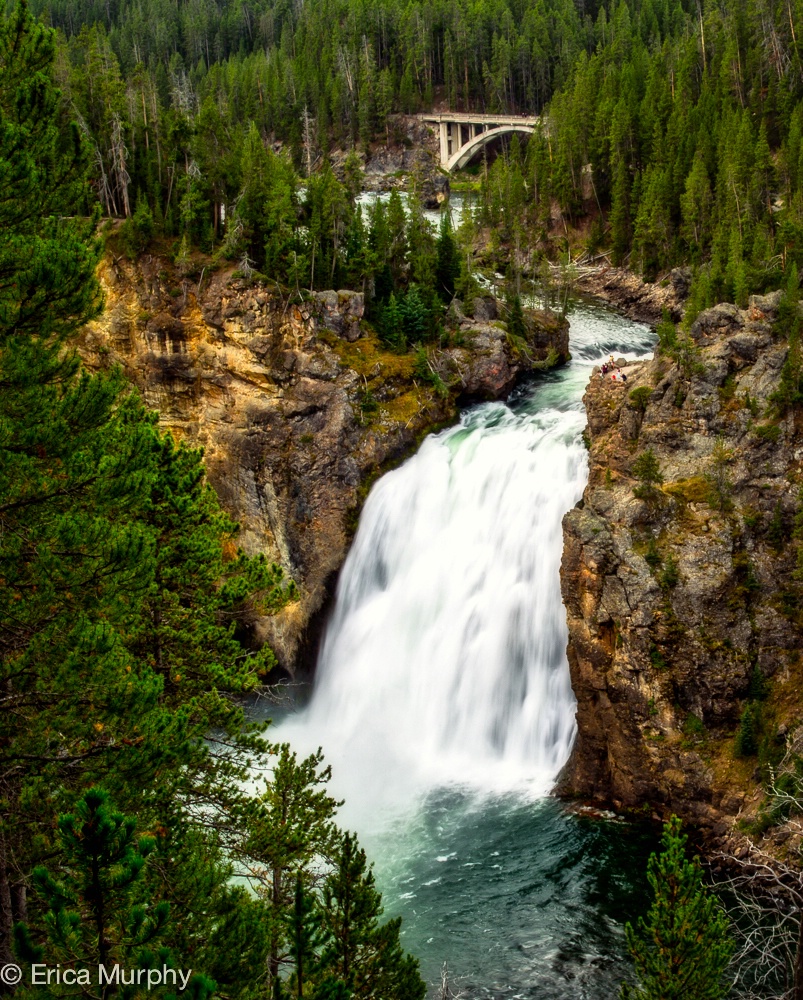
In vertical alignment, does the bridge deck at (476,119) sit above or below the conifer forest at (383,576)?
above

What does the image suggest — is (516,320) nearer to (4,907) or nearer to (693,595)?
(693,595)

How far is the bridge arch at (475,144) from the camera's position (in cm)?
11450

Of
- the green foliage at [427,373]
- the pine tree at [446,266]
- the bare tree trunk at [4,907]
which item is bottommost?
the bare tree trunk at [4,907]

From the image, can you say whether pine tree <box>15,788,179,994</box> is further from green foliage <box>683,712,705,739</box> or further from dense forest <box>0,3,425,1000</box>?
green foliage <box>683,712,705,739</box>

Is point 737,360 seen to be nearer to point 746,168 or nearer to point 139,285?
point 139,285

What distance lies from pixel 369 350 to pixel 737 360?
779 inches

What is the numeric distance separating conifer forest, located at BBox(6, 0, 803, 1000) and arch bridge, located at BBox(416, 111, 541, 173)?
41.7 m

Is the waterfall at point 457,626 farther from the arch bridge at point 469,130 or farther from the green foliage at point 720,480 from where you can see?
the arch bridge at point 469,130

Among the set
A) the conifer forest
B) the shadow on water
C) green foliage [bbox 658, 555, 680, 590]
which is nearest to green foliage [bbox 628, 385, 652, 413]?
the conifer forest

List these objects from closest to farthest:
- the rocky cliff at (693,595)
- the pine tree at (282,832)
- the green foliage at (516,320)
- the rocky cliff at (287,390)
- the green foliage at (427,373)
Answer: the pine tree at (282,832) → the rocky cliff at (693,595) → the rocky cliff at (287,390) → the green foliage at (427,373) → the green foliage at (516,320)

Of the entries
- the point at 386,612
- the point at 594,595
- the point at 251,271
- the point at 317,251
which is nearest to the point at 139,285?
the point at 251,271

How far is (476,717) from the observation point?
112ft

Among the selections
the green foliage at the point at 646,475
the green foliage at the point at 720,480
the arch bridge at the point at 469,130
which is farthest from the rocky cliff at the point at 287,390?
the arch bridge at the point at 469,130

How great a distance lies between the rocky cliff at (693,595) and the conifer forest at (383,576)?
13 centimetres
